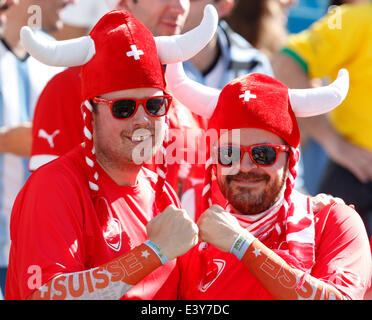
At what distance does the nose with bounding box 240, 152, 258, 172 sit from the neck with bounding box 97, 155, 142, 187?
1.44 ft

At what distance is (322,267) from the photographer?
3.16 metres

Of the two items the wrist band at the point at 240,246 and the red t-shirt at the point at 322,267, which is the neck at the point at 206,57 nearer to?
the red t-shirt at the point at 322,267

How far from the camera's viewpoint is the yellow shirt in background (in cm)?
504

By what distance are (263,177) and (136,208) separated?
533mm

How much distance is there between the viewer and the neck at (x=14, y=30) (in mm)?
4715

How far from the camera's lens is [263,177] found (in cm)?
328

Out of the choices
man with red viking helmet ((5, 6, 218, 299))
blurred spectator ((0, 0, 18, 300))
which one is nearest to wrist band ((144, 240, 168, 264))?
man with red viking helmet ((5, 6, 218, 299))

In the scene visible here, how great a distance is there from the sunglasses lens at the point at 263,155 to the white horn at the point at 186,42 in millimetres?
486

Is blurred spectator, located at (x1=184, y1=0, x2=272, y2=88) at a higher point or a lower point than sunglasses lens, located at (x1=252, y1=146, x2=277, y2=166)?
lower

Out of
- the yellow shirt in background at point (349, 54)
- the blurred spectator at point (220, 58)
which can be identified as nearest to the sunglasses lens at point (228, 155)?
the blurred spectator at point (220, 58)

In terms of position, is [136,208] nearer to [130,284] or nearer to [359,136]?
[130,284]

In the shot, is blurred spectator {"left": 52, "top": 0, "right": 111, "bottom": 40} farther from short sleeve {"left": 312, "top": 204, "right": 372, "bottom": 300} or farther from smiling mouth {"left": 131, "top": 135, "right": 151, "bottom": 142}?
short sleeve {"left": 312, "top": 204, "right": 372, "bottom": 300}

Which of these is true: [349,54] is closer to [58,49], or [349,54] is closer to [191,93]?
[191,93]
